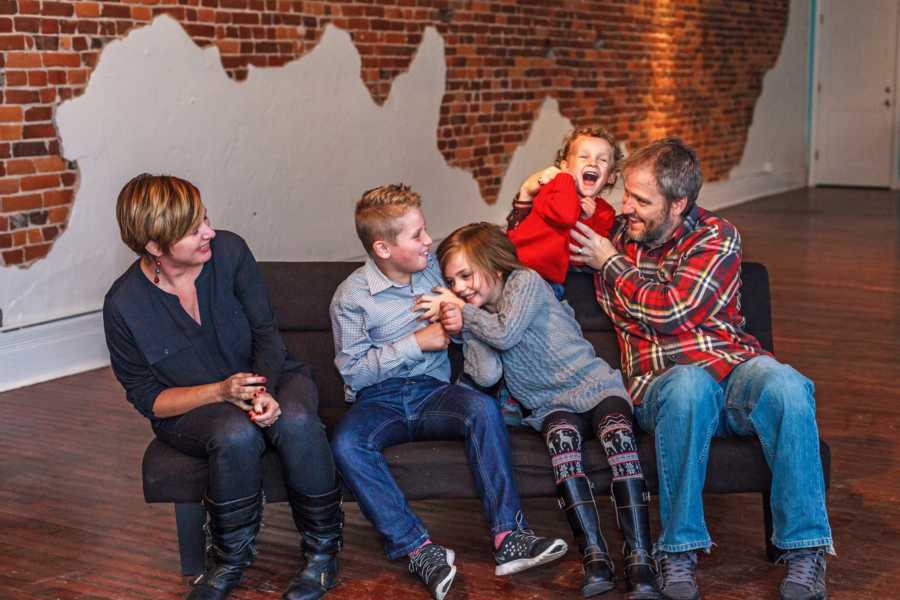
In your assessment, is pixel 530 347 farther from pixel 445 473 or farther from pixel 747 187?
pixel 747 187

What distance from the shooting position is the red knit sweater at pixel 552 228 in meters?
3.29

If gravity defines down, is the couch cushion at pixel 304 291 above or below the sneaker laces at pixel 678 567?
above

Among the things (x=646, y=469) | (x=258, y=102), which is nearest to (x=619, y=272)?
(x=646, y=469)

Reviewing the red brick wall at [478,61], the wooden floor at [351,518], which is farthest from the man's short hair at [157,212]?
the red brick wall at [478,61]

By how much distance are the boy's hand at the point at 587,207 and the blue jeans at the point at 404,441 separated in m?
0.77

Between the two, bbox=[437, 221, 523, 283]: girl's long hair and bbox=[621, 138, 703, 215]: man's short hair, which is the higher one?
bbox=[621, 138, 703, 215]: man's short hair

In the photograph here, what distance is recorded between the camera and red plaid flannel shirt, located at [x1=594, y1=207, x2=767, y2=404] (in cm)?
295

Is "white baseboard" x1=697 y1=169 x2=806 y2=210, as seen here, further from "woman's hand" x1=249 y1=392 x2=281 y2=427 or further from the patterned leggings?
"woman's hand" x1=249 y1=392 x2=281 y2=427

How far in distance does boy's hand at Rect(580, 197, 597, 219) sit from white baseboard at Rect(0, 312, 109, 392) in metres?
2.65

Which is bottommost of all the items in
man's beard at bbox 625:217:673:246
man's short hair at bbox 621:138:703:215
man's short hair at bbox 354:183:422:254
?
man's beard at bbox 625:217:673:246

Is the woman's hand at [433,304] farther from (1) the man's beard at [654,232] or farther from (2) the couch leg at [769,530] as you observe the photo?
(2) the couch leg at [769,530]

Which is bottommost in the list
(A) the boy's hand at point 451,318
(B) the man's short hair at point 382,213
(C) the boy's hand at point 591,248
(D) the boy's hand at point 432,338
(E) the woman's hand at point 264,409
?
(E) the woman's hand at point 264,409

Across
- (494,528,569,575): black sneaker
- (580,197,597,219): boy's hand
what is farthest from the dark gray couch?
(580,197,597,219): boy's hand

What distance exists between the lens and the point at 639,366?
3.06 m
